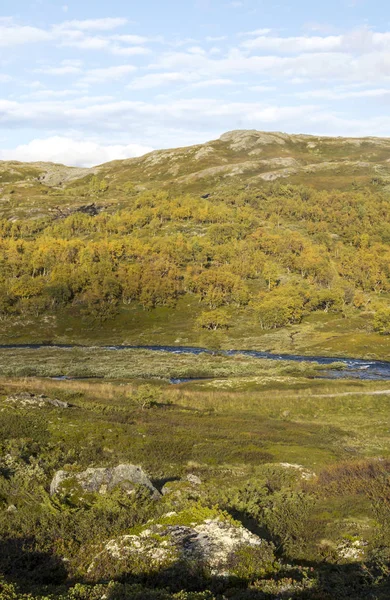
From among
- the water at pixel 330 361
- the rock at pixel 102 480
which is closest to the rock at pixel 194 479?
the rock at pixel 102 480

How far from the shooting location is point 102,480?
65.1 feet

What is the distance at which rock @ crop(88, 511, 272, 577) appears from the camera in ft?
43.2

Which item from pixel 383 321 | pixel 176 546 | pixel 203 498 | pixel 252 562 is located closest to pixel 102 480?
pixel 203 498

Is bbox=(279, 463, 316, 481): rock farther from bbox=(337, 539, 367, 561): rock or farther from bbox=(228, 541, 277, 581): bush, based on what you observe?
bbox=(228, 541, 277, 581): bush

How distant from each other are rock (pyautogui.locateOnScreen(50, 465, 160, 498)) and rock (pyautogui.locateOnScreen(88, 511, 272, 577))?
160 inches

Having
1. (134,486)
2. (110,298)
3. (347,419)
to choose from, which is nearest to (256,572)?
(134,486)

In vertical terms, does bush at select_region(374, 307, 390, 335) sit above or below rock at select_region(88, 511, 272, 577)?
below

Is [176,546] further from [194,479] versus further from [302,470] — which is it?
[302,470]

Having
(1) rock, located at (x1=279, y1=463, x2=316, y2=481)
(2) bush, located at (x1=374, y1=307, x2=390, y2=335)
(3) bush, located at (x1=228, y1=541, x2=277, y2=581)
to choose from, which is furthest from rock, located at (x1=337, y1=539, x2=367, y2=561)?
(2) bush, located at (x1=374, y1=307, x2=390, y2=335)

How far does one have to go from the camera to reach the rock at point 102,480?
63.0ft

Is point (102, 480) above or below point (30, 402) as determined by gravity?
above

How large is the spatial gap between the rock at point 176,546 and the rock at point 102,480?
13.3 ft

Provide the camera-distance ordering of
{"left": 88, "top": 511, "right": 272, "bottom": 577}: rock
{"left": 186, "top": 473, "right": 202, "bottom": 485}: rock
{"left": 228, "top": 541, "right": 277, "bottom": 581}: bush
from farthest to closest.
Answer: {"left": 186, "top": 473, "right": 202, "bottom": 485}: rock, {"left": 88, "top": 511, "right": 272, "bottom": 577}: rock, {"left": 228, "top": 541, "right": 277, "bottom": 581}: bush

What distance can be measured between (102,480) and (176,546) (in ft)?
22.4
